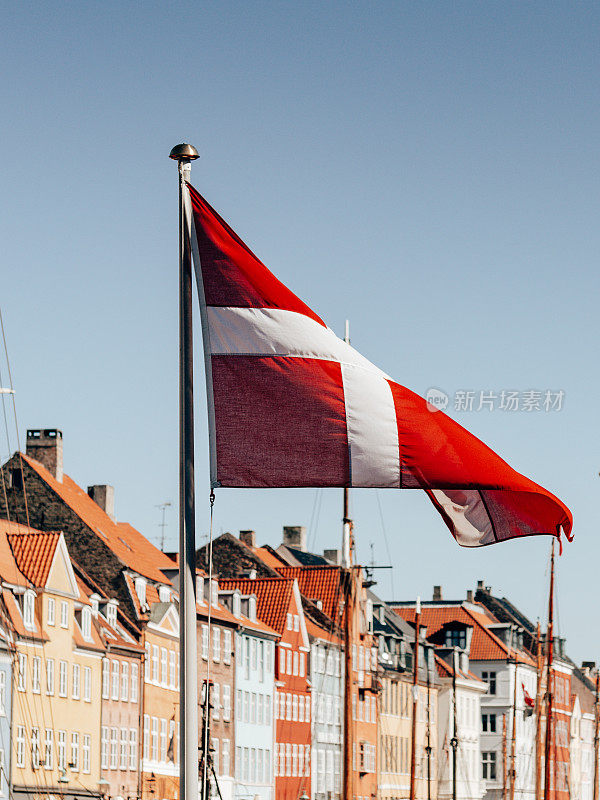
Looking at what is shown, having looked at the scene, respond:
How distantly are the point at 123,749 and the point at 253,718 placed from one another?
15.7 meters

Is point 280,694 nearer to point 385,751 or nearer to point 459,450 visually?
point 385,751

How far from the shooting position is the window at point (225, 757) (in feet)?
251

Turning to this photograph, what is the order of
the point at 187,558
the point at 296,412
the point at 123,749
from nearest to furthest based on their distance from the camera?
the point at 187,558, the point at 296,412, the point at 123,749

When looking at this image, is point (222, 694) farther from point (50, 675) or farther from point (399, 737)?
point (399, 737)

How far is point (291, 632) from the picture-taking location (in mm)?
86062

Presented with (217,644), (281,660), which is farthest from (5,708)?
(281,660)

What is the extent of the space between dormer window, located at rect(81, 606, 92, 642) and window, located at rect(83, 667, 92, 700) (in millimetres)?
1256

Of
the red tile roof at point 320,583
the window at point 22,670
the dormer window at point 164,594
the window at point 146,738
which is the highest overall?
the red tile roof at point 320,583

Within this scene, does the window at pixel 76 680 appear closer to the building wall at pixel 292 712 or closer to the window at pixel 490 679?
the building wall at pixel 292 712

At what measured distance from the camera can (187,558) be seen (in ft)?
35.4

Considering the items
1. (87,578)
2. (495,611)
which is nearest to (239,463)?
(87,578)

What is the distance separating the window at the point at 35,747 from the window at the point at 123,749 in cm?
533

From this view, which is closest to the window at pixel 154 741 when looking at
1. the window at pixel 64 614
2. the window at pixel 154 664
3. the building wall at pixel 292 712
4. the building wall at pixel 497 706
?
the window at pixel 154 664

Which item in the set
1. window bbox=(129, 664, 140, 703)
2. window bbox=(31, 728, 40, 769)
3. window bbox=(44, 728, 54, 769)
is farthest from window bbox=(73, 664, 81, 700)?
window bbox=(129, 664, 140, 703)
